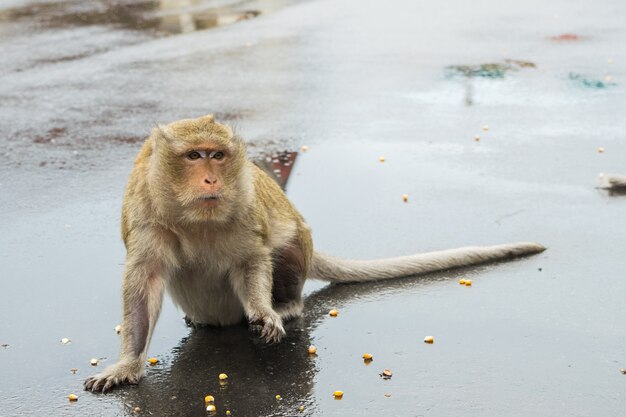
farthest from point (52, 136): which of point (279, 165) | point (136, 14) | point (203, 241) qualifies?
point (136, 14)

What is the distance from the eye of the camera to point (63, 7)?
61.6 ft

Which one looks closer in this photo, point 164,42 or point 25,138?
point 25,138

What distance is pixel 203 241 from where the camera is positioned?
554cm

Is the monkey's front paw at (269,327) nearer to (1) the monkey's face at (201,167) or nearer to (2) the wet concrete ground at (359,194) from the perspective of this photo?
(2) the wet concrete ground at (359,194)

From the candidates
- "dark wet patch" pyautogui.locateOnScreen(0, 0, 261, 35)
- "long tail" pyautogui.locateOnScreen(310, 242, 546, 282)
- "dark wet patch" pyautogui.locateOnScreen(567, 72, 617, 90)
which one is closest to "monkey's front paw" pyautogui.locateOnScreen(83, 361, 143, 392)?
"long tail" pyautogui.locateOnScreen(310, 242, 546, 282)

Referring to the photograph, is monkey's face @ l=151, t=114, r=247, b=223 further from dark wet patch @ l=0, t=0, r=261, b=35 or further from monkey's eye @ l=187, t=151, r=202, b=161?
dark wet patch @ l=0, t=0, r=261, b=35

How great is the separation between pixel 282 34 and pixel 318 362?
34.9 ft

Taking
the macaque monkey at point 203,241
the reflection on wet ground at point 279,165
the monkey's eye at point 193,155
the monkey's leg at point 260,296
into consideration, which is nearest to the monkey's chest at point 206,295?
the macaque monkey at point 203,241

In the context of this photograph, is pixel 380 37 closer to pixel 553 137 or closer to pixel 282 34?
pixel 282 34

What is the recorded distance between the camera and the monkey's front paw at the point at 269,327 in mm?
5535

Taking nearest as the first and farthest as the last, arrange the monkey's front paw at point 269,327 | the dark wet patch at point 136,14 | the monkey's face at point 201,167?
the monkey's face at point 201,167 < the monkey's front paw at point 269,327 < the dark wet patch at point 136,14

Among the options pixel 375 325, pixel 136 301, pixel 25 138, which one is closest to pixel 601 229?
pixel 375 325

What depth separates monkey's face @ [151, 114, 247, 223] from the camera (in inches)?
205

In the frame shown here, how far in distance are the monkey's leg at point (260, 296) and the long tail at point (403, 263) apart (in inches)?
35.2
